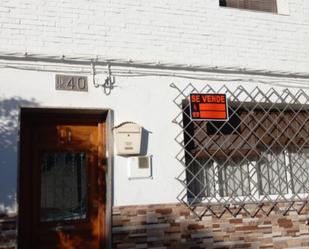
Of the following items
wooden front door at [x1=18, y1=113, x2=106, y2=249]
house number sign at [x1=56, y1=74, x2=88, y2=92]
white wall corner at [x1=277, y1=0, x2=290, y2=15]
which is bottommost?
wooden front door at [x1=18, y1=113, x2=106, y2=249]

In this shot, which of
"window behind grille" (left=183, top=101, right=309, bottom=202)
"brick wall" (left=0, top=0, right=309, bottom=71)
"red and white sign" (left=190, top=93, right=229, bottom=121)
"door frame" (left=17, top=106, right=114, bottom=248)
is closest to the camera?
"door frame" (left=17, top=106, right=114, bottom=248)

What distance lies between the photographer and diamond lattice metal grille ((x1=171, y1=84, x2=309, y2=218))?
502cm

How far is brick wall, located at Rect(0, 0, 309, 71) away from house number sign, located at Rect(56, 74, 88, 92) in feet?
0.98

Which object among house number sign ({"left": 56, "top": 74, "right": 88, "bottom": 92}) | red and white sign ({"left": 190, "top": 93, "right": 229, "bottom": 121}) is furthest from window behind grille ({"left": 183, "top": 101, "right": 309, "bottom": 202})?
house number sign ({"left": 56, "top": 74, "right": 88, "bottom": 92})

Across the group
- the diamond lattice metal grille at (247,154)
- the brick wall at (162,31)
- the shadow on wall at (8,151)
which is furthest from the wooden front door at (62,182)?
the diamond lattice metal grille at (247,154)

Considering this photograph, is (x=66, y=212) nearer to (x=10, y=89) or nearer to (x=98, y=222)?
(x=98, y=222)

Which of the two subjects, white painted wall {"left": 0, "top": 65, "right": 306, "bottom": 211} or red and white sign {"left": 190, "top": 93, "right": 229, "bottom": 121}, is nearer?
white painted wall {"left": 0, "top": 65, "right": 306, "bottom": 211}

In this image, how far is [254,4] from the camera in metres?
5.88

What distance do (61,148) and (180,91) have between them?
5.27ft

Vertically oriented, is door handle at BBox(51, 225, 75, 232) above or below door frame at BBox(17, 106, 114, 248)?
below

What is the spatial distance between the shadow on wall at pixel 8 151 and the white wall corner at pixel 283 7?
12.9ft

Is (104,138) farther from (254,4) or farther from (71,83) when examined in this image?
(254,4)

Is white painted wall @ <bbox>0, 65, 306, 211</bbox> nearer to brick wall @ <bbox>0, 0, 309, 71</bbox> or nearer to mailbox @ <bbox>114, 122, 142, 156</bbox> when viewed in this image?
mailbox @ <bbox>114, 122, 142, 156</bbox>

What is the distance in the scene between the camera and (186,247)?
4.71 m
